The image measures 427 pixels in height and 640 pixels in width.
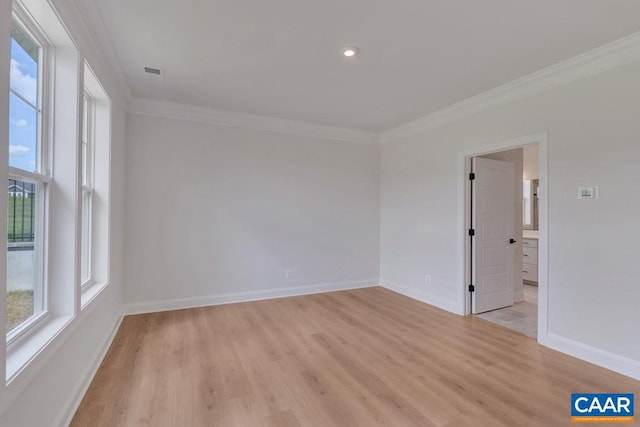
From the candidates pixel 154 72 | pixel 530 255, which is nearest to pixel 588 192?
pixel 530 255

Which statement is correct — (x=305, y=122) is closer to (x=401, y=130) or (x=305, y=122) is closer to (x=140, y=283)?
(x=401, y=130)

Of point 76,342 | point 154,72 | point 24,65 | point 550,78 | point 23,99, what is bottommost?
point 76,342

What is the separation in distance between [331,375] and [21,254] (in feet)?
7.24

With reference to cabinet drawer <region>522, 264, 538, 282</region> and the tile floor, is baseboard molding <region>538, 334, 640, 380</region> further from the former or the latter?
cabinet drawer <region>522, 264, 538, 282</region>

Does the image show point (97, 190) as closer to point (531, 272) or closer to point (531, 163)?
point (531, 272)

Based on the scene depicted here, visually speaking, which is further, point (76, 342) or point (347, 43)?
point (347, 43)

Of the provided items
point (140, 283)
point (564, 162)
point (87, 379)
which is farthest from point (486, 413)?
point (140, 283)

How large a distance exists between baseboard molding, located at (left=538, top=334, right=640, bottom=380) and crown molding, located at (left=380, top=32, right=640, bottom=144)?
94.5 inches

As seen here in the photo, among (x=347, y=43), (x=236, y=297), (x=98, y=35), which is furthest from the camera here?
(x=236, y=297)

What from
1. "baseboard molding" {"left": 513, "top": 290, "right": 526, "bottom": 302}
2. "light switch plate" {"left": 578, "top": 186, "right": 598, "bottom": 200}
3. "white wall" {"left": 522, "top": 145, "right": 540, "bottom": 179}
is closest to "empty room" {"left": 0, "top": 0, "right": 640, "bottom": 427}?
"light switch plate" {"left": 578, "top": 186, "right": 598, "bottom": 200}

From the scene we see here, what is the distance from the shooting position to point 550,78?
294 cm

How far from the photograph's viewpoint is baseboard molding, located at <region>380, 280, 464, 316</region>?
396 cm

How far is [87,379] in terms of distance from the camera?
2283mm

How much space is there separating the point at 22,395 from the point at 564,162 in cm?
413
